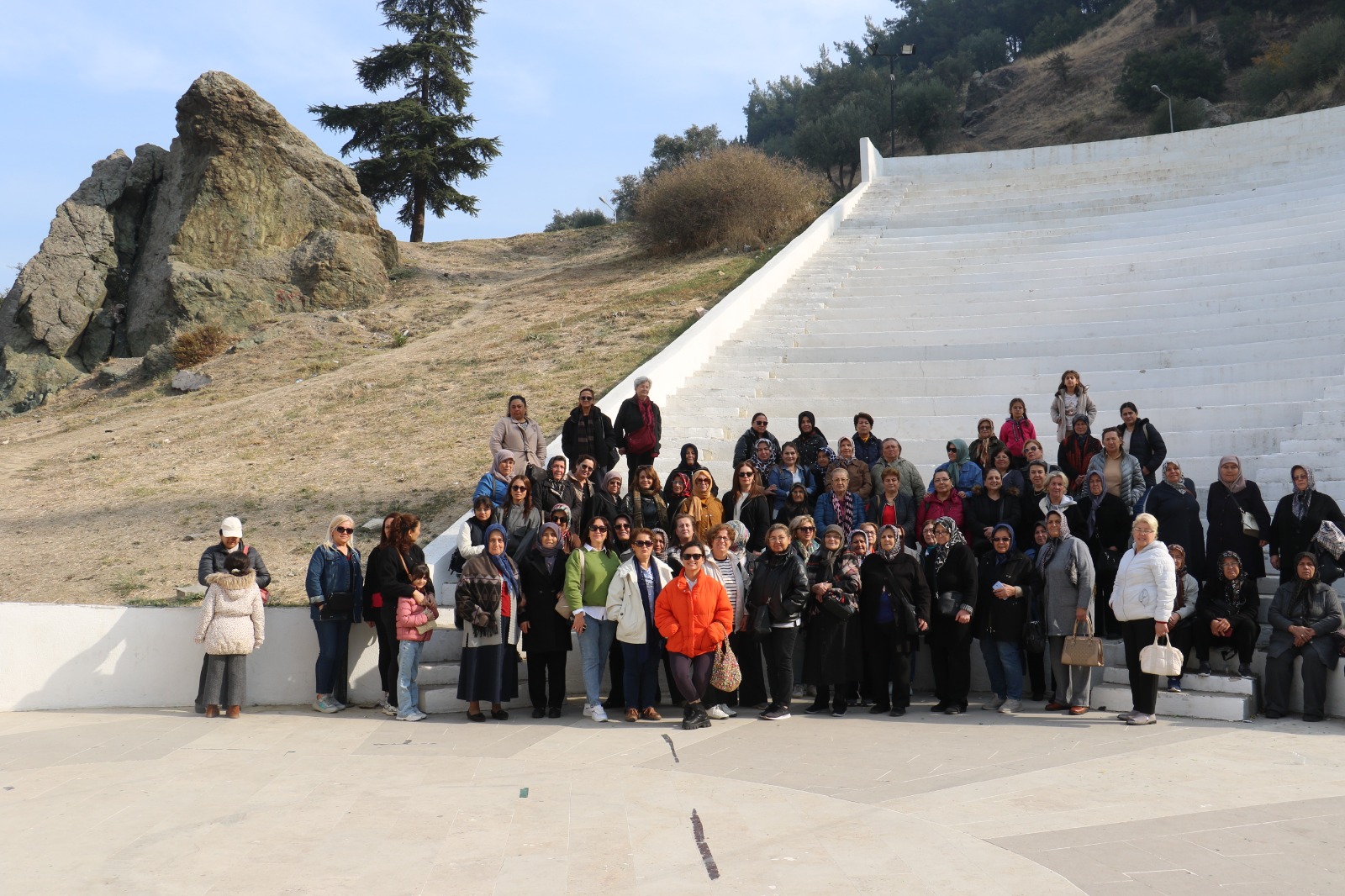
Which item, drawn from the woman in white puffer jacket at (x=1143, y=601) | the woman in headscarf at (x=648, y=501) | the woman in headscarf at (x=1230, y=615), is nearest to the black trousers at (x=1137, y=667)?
→ the woman in white puffer jacket at (x=1143, y=601)

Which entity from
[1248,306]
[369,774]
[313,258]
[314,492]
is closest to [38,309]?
[313,258]

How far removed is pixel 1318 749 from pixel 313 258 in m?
19.6

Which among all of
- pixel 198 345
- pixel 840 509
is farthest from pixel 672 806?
pixel 198 345

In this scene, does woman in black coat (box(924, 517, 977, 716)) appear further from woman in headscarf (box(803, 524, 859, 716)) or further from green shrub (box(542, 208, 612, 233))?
green shrub (box(542, 208, 612, 233))

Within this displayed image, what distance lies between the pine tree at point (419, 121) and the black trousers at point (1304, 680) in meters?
25.8

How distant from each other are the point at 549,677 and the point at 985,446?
3.95 metres

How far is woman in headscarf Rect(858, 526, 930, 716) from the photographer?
813 cm

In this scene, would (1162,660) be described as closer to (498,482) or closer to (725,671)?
(725,671)

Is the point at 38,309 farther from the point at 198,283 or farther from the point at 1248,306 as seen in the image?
the point at 1248,306

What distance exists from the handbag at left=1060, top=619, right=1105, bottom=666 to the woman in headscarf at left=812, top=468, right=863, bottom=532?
1.85 metres

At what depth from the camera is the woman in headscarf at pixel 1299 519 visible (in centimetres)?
809

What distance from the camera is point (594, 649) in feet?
27.1

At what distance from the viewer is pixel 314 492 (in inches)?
488

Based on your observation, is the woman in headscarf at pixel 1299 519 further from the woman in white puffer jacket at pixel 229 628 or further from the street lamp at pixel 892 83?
the street lamp at pixel 892 83
